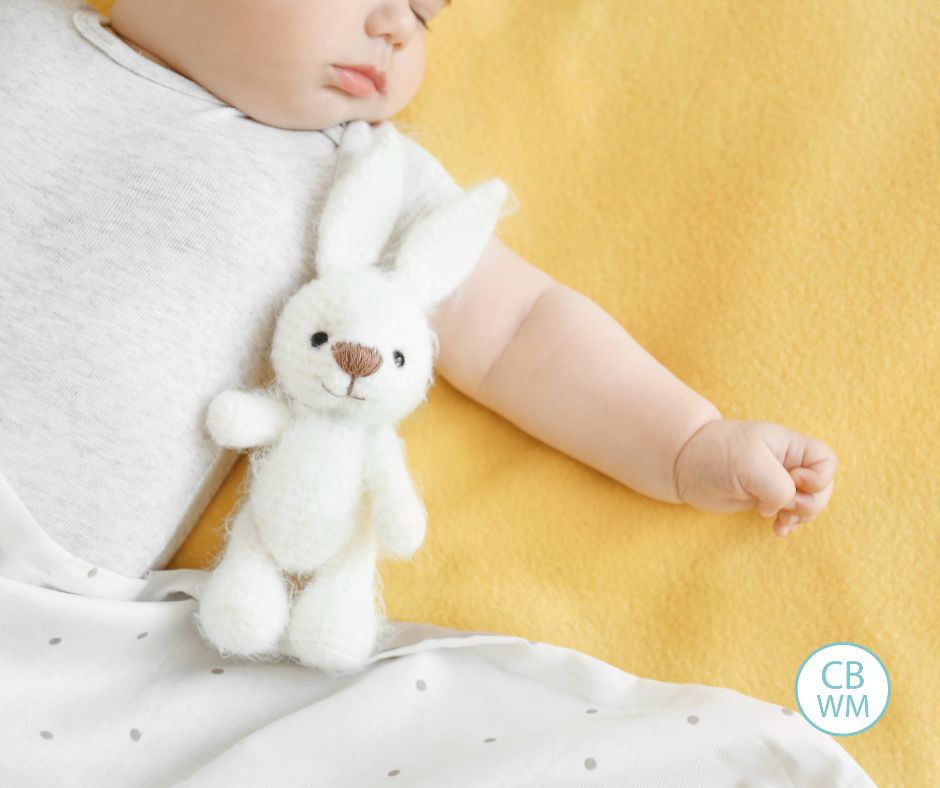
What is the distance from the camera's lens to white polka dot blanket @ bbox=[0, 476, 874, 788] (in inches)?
35.6

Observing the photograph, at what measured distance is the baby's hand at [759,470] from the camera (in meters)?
1.01

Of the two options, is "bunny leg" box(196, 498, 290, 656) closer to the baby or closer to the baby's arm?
the baby

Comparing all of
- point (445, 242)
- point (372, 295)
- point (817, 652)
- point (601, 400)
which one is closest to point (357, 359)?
point (372, 295)

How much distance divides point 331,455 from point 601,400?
31 centimetres

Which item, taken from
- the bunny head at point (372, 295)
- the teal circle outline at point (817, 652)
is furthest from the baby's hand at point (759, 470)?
the bunny head at point (372, 295)

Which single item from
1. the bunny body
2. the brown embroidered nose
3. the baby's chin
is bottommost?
the bunny body

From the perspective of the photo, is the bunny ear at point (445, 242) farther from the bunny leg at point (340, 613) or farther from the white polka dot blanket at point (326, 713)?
the white polka dot blanket at point (326, 713)

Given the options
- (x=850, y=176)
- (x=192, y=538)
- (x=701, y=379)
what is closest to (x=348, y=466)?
(x=192, y=538)

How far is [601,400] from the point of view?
3.55 feet

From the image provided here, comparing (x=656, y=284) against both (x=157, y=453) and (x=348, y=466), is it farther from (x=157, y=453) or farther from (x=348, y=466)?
(x=157, y=453)

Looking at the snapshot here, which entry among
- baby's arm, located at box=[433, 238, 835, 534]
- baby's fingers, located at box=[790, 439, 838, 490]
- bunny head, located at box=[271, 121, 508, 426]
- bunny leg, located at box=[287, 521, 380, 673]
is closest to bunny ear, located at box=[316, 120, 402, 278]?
bunny head, located at box=[271, 121, 508, 426]

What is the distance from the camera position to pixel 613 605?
108cm

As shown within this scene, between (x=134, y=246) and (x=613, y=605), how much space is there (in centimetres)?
61

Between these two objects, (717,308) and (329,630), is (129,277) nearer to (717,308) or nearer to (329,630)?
(329,630)
